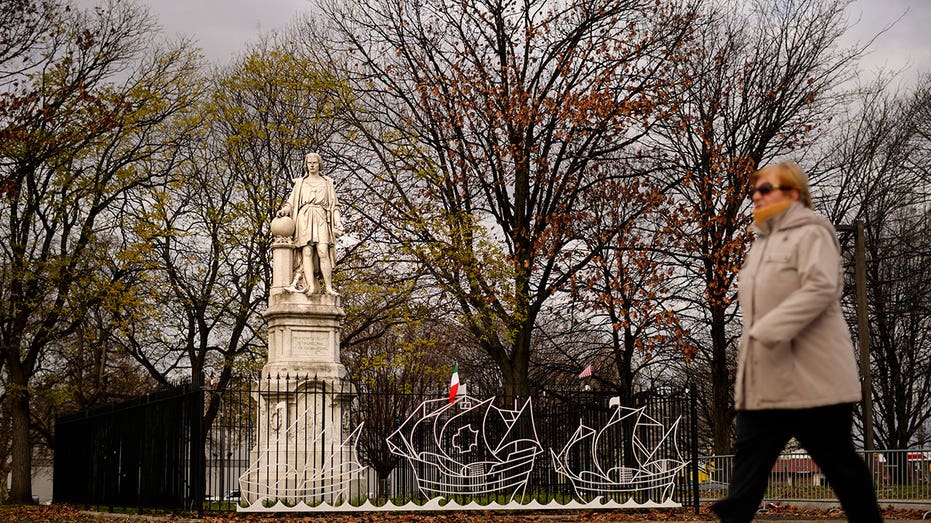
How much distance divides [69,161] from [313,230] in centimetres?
1266

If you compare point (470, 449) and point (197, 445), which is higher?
point (197, 445)

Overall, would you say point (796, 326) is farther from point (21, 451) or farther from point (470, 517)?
point (21, 451)

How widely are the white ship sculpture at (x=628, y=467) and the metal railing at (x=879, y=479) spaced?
181 cm

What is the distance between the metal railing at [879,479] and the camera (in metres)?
20.2

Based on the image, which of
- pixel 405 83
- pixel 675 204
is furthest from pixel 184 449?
pixel 675 204

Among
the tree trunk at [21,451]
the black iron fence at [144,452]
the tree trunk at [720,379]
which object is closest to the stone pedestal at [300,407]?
the black iron fence at [144,452]

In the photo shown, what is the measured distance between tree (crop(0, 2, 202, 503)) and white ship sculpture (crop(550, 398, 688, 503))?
15.7 m

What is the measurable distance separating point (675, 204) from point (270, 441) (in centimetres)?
1514

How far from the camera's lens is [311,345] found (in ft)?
62.3

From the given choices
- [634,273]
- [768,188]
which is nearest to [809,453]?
[768,188]

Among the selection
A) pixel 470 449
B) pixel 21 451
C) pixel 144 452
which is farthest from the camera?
pixel 21 451

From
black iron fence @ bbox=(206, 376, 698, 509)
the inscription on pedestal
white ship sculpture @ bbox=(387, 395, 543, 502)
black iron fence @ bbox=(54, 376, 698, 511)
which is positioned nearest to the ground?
black iron fence @ bbox=(54, 376, 698, 511)

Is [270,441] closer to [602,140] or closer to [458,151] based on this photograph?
[458,151]

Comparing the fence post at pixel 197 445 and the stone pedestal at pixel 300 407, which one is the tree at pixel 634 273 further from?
the fence post at pixel 197 445
